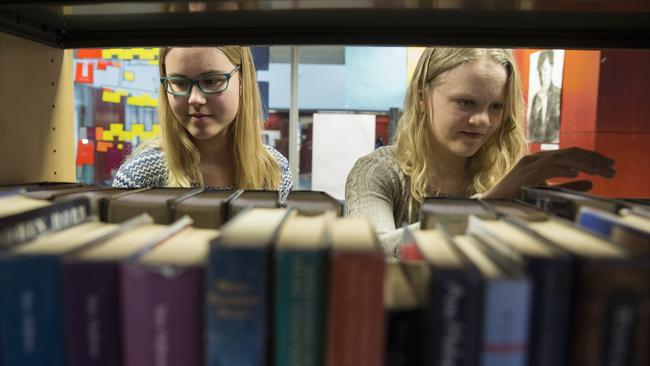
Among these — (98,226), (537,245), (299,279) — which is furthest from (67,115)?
(537,245)

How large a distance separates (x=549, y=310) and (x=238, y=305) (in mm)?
304

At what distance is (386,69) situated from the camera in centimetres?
411

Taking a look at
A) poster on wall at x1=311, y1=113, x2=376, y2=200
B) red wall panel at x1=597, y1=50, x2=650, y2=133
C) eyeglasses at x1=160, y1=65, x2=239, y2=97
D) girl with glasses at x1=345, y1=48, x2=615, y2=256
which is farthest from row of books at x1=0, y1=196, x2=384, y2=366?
poster on wall at x1=311, y1=113, x2=376, y2=200

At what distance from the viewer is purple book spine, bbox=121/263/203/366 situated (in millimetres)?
466

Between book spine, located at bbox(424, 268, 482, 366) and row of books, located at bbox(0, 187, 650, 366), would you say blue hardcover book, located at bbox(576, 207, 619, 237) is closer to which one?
row of books, located at bbox(0, 187, 650, 366)

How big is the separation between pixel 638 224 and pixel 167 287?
1.78 feet

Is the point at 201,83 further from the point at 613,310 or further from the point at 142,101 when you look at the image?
the point at 142,101

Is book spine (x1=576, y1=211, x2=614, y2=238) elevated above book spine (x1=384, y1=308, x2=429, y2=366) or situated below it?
above

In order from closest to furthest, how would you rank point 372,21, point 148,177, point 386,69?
point 372,21 → point 148,177 → point 386,69

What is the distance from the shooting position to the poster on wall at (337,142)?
4145mm

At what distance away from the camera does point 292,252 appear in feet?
1.52

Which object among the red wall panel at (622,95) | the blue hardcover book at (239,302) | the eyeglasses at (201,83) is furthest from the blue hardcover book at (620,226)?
the red wall panel at (622,95)

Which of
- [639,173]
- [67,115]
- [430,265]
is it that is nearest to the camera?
[430,265]

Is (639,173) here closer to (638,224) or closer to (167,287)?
(638,224)
